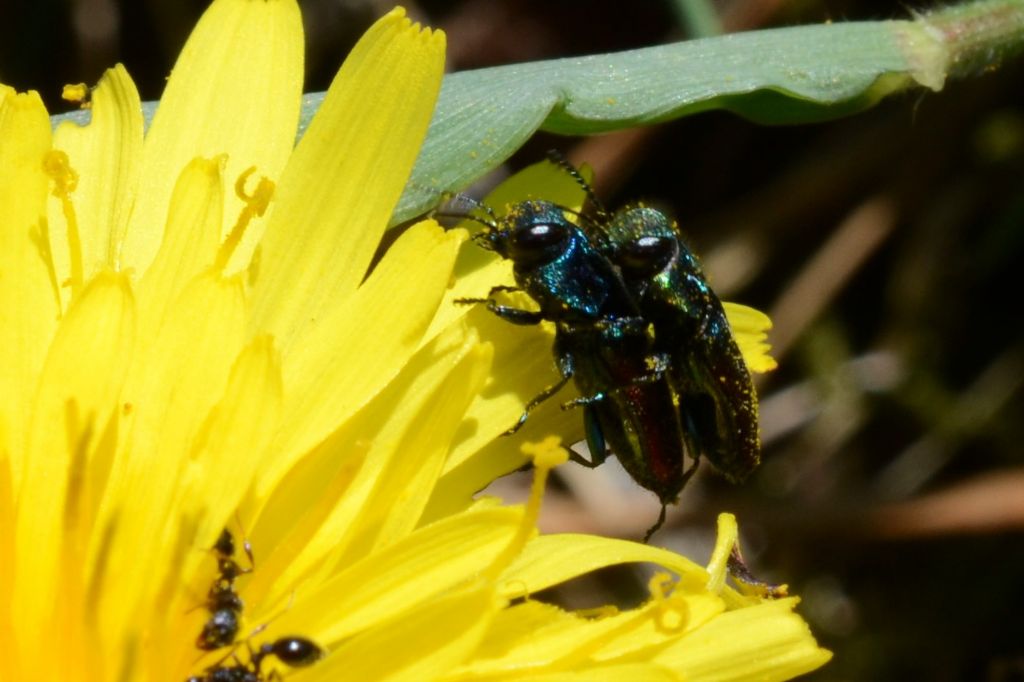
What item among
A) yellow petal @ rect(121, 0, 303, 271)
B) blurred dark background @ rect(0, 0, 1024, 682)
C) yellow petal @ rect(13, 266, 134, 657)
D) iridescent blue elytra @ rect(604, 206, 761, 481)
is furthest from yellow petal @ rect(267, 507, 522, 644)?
blurred dark background @ rect(0, 0, 1024, 682)

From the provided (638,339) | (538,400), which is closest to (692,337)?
(638,339)

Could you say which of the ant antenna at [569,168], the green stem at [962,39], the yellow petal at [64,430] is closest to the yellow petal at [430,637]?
the yellow petal at [64,430]

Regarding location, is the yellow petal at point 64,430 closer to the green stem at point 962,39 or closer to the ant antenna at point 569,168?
the ant antenna at point 569,168

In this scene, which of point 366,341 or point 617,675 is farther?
point 366,341

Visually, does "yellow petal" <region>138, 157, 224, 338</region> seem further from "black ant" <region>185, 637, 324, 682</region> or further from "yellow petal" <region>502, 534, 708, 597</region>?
"yellow petal" <region>502, 534, 708, 597</region>

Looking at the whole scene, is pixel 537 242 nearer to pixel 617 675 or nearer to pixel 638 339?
pixel 638 339

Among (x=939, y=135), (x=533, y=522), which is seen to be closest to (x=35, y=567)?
(x=533, y=522)
